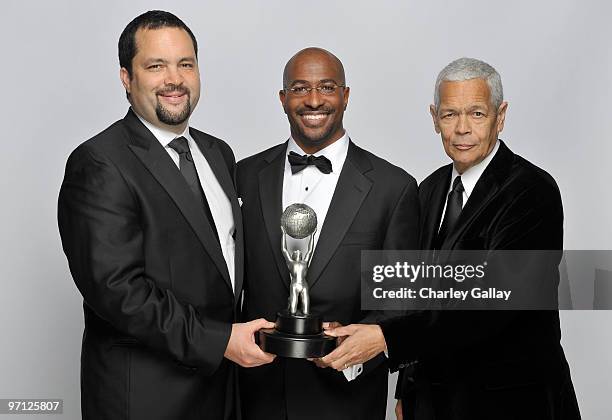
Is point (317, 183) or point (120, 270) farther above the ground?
point (317, 183)

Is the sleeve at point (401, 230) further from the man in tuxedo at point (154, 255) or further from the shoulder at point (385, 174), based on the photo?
the man in tuxedo at point (154, 255)

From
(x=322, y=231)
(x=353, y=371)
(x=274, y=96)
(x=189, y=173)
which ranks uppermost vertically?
(x=274, y=96)

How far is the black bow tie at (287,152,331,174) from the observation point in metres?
4.40

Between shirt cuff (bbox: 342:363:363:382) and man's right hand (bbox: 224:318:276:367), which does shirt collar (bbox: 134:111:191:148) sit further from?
shirt cuff (bbox: 342:363:363:382)

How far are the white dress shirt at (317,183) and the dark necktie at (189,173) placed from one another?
0.49m

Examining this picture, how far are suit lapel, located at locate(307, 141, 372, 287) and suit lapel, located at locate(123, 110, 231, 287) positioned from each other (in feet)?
1.68

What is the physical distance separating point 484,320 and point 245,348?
1124mm

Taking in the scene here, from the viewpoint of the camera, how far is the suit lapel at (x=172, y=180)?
12.8 ft

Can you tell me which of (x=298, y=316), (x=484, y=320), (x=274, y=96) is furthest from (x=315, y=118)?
(x=274, y=96)

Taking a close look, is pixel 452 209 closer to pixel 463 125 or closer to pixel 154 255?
pixel 463 125

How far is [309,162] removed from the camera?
4414mm

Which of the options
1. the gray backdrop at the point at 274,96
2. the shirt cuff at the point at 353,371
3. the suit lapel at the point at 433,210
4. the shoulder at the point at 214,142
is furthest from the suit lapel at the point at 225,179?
the gray backdrop at the point at 274,96

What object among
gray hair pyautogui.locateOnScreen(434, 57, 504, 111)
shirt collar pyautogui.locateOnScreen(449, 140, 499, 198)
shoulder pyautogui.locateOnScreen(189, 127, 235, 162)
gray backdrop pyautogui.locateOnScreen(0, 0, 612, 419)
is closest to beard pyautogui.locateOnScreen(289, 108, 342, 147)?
shoulder pyautogui.locateOnScreen(189, 127, 235, 162)

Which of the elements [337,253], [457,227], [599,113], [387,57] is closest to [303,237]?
[337,253]
